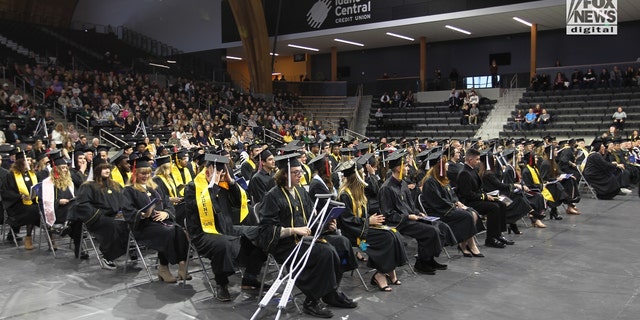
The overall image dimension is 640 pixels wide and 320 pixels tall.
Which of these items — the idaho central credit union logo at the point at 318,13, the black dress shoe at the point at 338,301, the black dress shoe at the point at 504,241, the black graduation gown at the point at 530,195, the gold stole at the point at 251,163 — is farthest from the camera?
the idaho central credit union logo at the point at 318,13

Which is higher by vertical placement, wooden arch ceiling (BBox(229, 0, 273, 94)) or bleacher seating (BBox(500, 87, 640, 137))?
wooden arch ceiling (BBox(229, 0, 273, 94))

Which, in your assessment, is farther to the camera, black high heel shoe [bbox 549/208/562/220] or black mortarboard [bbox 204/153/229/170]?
black high heel shoe [bbox 549/208/562/220]

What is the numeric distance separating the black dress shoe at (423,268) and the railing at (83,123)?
15.1m

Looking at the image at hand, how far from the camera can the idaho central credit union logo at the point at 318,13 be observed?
2923cm

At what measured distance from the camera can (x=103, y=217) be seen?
7188mm

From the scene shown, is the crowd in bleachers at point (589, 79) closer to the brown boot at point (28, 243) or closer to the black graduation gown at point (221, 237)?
the black graduation gown at point (221, 237)

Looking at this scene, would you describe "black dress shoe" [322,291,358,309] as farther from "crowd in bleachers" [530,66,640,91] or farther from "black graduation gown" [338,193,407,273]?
"crowd in bleachers" [530,66,640,91]

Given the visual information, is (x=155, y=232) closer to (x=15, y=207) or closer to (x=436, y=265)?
(x=15, y=207)

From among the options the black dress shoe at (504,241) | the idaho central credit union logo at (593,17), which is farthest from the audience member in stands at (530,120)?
the black dress shoe at (504,241)

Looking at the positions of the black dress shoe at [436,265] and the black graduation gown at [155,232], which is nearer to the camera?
the black graduation gown at [155,232]

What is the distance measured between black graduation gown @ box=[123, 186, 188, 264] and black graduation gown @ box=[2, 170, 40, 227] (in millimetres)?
2508

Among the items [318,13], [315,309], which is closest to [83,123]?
[318,13]

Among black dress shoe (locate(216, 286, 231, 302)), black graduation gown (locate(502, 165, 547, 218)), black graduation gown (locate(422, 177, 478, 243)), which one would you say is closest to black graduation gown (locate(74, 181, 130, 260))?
black dress shoe (locate(216, 286, 231, 302))

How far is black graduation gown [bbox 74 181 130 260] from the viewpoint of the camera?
278 inches
